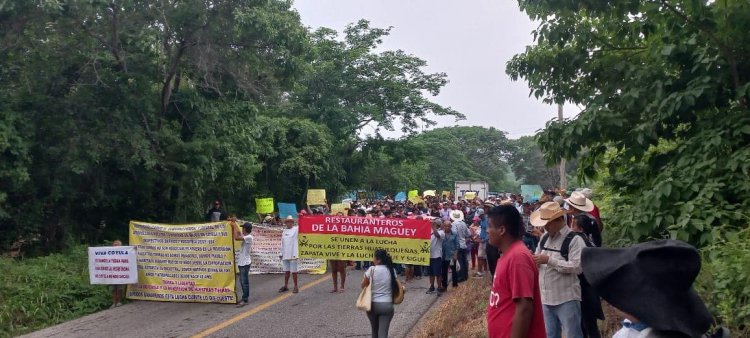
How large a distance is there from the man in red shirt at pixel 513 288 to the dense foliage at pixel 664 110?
8.34 feet

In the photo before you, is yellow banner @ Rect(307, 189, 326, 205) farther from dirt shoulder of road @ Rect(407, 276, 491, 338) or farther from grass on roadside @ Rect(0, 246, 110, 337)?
dirt shoulder of road @ Rect(407, 276, 491, 338)

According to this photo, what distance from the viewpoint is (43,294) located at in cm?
1223

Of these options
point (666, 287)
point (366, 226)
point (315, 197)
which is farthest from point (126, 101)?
point (666, 287)

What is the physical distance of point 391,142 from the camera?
37062 mm

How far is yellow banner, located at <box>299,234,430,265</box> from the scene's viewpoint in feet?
42.3

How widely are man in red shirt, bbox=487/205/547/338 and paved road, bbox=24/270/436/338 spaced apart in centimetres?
583

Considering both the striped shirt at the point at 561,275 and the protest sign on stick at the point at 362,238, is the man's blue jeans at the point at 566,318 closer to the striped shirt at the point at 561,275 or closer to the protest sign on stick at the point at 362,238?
the striped shirt at the point at 561,275

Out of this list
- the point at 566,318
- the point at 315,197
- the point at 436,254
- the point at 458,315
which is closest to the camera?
the point at 566,318


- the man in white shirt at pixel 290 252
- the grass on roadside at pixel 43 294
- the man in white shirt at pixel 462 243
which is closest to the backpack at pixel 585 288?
the man in white shirt at pixel 462 243

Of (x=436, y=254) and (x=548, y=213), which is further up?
(x=548, y=213)

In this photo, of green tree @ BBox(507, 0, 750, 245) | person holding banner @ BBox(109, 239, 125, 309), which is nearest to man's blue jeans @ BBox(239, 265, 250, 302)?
person holding banner @ BBox(109, 239, 125, 309)

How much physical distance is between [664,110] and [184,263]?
29.1 feet

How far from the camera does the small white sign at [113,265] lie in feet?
42.0

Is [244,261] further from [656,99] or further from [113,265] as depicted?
[656,99]
